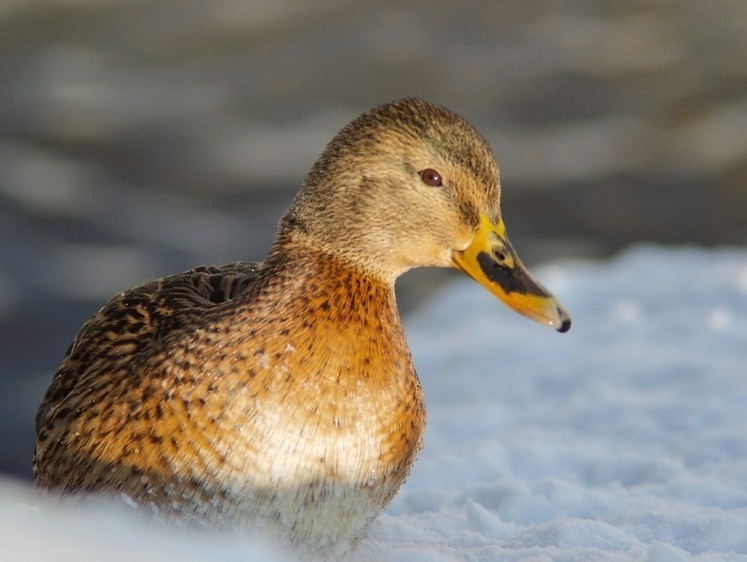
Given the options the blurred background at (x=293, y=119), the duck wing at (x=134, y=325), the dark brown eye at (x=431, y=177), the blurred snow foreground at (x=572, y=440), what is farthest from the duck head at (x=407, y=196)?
the blurred background at (x=293, y=119)

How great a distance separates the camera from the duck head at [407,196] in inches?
159

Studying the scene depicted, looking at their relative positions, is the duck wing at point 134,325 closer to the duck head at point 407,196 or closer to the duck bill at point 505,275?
the duck head at point 407,196

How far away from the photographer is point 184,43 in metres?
11.9

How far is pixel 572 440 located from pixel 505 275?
1.48 m

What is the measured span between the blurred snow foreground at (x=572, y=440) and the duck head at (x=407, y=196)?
2.67 ft

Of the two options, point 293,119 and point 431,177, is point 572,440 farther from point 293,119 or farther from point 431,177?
point 293,119

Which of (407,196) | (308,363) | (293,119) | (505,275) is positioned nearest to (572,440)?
(505,275)

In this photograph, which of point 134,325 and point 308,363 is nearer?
point 308,363

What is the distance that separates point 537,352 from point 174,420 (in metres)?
2.89

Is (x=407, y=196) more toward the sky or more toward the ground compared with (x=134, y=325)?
more toward the sky

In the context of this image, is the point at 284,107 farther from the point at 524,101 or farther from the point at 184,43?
the point at 524,101

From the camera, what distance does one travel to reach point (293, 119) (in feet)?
36.3

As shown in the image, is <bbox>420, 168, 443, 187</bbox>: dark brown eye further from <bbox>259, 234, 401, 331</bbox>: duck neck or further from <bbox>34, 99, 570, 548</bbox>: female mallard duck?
<bbox>259, 234, 401, 331</bbox>: duck neck

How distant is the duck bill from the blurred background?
14.7 ft
